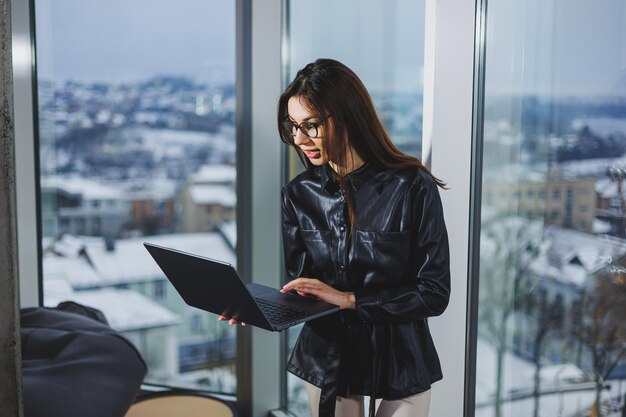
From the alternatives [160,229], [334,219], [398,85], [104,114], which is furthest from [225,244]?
[334,219]

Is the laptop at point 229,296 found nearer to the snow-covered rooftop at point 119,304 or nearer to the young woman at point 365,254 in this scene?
the young woman at point 365,254

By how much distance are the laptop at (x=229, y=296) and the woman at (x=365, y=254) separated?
0.19ft

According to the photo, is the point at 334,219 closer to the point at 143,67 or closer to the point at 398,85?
the point at 398,85

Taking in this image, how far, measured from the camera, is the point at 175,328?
3.44 m

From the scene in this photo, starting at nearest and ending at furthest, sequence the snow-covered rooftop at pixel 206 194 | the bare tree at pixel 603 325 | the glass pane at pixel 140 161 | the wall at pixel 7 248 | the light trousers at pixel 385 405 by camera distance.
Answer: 1. the wall at pixel 7 248
2. the bare tree at pixel 603 325
3. the light trousers at pixel 385 405
4. the glass pane at pixel 140 161
5. the snow-covered rooftop at pixel 206 194

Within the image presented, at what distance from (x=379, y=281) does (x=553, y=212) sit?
1.49ft

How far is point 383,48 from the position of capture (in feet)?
7.94

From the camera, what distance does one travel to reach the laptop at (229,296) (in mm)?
1597

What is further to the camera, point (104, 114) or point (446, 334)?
point (104, 114)

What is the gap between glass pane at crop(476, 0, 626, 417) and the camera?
5.50 ft

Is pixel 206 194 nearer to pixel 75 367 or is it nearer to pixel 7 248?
pixel 75 367

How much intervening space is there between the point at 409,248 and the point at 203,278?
1.57 ft

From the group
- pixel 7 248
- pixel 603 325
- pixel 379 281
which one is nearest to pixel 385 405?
pixel 379 281

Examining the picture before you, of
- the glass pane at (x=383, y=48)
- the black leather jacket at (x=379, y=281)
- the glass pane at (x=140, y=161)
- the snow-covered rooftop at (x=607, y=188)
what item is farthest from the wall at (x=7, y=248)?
the glass pane at (x=140, y=161)
